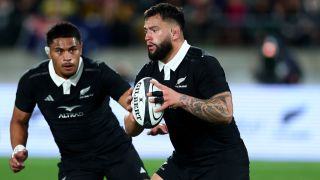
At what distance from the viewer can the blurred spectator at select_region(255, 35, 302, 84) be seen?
14.7m

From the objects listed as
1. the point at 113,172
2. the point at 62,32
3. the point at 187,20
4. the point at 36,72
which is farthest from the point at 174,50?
the point at 187,20

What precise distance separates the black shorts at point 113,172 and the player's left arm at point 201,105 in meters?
1.27

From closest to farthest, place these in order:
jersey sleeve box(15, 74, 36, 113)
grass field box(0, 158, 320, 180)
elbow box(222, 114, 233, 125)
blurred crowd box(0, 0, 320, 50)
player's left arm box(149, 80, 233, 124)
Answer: player's left arm box(149, 80, 233, 124)
elbow box(222, 114, 233, 125)
jersey sleeve box(15, 74, 36, 113)
grass field box(0, 158, 320, 180)
blurred crowd box(0, 0, 320, 50)

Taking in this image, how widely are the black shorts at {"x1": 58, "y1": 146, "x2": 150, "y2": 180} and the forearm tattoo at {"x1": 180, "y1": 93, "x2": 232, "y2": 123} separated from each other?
1.35 metres

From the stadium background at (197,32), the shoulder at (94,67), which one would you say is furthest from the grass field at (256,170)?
the shoulder at (94,67)

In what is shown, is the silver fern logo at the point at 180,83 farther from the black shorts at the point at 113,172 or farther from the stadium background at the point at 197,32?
the stadium background at the point at 197,32

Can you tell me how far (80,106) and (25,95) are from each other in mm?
490

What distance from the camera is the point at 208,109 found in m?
6.12

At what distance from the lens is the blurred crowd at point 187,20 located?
16.5m

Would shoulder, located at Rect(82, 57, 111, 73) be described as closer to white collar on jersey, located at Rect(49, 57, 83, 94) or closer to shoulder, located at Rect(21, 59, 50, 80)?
white collar on jersey, located at Rect(49, 57, 83, 94)

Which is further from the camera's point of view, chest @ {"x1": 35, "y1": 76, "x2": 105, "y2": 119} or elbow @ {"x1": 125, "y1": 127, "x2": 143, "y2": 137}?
chest @ {"x1": 35, "y1": 76, "x2": 105, "y2": 119}

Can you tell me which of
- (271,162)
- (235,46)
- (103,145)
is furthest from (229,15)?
(103,145)

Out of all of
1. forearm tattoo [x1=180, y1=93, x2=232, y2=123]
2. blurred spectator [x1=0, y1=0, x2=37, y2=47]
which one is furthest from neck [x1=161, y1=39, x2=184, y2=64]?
blurred spectator [x1=0, y1=0, x2=37, y2=47]

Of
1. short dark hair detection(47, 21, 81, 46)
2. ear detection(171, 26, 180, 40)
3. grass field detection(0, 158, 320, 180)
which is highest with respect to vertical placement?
short dark hair detection(47, 21, 81, 46)
